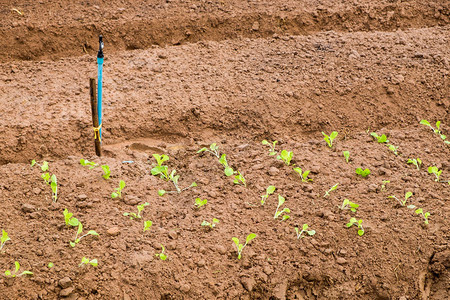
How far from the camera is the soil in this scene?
3.17 meters

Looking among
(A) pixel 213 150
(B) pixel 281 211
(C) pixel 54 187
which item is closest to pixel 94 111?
(C) pixel 54 187

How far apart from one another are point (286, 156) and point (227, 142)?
68 centimetres

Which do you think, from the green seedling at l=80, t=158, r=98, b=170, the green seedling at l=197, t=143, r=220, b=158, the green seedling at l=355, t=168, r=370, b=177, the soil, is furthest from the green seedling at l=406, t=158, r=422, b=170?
the green seedling at l=80, t=158, r=98, b=170

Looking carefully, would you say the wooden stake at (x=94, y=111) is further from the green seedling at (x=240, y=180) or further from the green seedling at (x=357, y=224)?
the green seedling at (x=357, y=224)

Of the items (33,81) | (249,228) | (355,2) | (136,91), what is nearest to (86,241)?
(249,228)

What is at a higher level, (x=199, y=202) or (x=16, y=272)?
(x=199, y=202)

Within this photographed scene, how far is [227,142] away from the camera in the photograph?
4.37 m

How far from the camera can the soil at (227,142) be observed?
3168 millimetres

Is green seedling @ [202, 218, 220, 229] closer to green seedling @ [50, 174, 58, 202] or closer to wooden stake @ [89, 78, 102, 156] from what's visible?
green seedling @ [50, 174, 58, 202]

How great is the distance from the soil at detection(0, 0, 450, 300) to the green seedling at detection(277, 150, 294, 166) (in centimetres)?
5

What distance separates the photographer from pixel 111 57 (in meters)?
5.25

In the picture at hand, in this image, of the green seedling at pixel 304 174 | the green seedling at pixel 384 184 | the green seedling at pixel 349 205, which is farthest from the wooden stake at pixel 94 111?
the green seedling at pixel 384 184

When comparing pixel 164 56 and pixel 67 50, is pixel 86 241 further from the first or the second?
pixel 67 50

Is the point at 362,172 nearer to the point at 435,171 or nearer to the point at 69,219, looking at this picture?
the point at 435,171
